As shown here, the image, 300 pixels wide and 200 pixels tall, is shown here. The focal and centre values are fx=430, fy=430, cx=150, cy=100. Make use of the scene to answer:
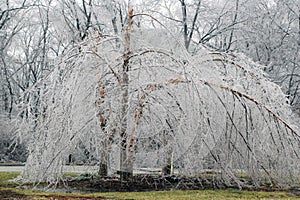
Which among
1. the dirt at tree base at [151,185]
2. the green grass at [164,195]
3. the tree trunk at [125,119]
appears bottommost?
the green grass at [164,195]

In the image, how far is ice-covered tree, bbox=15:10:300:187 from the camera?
827 cm

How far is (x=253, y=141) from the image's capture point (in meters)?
8.99

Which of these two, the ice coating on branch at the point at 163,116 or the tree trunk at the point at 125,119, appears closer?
the ice coating on branch at the point at 163,116

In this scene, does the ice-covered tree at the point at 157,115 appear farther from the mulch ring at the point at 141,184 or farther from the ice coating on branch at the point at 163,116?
the mulch ring at the point at 141,184

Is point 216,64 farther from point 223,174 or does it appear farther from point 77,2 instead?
point 77,2

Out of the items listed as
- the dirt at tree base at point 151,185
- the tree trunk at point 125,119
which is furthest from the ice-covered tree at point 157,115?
the dirt at tree base at point 151,185

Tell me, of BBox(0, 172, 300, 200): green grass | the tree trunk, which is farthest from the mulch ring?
BBox(0, 172, 300, 200): green grass

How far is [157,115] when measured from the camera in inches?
368

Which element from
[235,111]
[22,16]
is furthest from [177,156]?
[22,16]

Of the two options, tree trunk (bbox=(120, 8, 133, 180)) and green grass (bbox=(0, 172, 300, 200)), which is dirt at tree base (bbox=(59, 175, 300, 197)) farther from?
green grass (bbox=(0, 172, 300, 200))

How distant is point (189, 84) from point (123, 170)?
2420 mm

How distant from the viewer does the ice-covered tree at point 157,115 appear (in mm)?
8266

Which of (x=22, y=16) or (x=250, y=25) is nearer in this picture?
(x=250, y=25)

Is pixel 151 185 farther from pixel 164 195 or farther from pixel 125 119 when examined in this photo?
pixel 164 195
